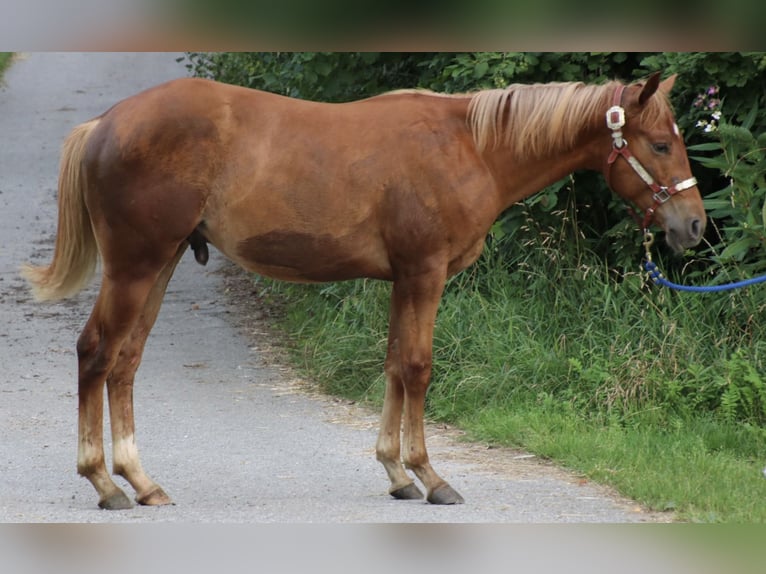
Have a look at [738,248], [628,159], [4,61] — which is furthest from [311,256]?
[4,61]

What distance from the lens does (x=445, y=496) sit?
5.79m

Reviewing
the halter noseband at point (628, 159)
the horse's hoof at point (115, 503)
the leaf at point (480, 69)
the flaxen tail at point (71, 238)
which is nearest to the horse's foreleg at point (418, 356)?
the halter noseband at point (628, 159)

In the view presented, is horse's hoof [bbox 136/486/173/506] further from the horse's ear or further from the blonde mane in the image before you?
the horse's ear

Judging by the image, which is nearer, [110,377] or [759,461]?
[110,377]

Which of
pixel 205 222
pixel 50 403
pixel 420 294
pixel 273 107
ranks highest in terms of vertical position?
pixel 273 107

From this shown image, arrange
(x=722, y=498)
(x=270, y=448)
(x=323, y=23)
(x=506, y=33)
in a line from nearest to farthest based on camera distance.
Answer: (x=323, y=23)
(x=506, y=33)
(x=722, y=498)
(x=270, y=448)

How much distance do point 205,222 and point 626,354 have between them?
10.5 ft

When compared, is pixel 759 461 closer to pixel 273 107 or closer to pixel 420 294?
pixel 420 294

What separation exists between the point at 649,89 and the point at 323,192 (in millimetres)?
1750

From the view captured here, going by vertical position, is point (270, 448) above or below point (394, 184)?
below

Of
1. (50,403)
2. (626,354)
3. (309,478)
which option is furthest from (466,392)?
(50,403)

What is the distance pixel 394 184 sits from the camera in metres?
5.76

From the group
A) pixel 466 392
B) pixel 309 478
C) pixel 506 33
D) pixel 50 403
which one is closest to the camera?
pixel 506 33

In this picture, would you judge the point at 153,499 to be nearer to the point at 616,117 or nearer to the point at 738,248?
the point at 616,117
